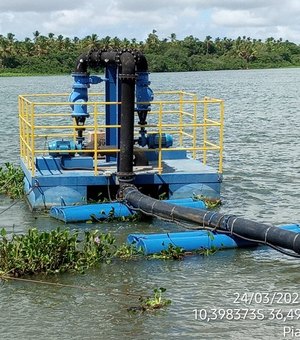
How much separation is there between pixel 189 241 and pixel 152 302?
2.36m

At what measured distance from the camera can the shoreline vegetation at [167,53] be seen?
391ft

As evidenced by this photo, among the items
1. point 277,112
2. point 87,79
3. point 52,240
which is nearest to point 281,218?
point 87,79

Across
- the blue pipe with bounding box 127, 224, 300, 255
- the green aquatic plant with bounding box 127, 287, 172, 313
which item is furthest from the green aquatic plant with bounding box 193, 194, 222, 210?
the green aquatic plant with bounding box 127, 287, 172, 313

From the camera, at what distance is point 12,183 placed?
1816 cm

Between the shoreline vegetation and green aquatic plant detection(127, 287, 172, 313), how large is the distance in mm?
86936

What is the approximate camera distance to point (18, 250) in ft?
36.3

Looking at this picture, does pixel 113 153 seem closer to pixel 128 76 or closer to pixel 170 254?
pixel 128 76

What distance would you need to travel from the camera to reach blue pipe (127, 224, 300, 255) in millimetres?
12148

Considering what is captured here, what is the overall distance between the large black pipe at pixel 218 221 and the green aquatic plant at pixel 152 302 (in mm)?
1997

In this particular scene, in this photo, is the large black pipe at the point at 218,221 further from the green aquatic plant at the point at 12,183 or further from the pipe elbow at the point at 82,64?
the green aquatic plant at the point at 12,183
